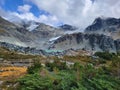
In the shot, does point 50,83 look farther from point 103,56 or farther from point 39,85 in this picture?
point 103,56

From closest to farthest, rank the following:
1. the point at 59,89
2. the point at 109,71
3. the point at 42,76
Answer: the point at 59,89, the point at 42,76, the point at 109,71

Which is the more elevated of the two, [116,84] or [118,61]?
[118,61]

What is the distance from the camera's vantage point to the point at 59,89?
→ 115 ft

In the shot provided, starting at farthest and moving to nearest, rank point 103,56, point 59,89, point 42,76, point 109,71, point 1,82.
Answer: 1. point 103,56
2. point 1,82
3. point 109,71
4. point 42,76
5. point 59,89

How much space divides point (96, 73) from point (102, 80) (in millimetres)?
2035

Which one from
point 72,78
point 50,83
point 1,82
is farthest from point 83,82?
point 1,82

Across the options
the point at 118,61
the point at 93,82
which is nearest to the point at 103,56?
the point at 118,61

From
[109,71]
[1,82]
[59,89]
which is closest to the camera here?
[59,89]

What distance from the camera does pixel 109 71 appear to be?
4231 centimetres

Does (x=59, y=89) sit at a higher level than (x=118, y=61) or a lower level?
lower

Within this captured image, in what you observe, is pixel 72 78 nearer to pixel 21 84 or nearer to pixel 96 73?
pixel 96 73

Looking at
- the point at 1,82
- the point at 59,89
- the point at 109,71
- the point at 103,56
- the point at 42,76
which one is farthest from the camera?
the point at 103,56

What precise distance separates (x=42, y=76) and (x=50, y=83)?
294cm

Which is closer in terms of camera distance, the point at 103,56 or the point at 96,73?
the point at 96,73
